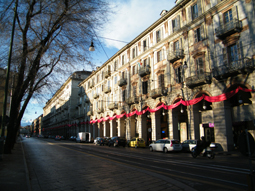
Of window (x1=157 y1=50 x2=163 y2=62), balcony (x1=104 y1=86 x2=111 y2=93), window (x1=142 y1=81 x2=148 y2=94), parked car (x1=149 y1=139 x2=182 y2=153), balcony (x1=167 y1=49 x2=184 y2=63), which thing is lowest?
parked car (x1=149 y1=139 x2=182 y2=153)

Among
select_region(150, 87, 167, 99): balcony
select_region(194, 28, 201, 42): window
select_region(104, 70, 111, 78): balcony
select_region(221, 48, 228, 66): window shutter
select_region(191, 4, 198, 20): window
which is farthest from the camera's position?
select_region(104, 70, 111, 78): balcony

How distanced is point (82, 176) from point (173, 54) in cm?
2210

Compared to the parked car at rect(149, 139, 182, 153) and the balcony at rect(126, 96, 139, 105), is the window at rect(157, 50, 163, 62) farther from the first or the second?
the parked car at rect(149, 139, 182, 153)

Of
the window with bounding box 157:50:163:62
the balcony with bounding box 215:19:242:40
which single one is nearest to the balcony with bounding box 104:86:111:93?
the window with bounding box 157:50:163:62

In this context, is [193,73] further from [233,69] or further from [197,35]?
[233,69]

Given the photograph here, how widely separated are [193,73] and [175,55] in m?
3.82

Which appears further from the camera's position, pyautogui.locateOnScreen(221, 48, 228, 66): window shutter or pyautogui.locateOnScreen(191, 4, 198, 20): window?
pyautogui.locateOnScreen(191, 4, 198, 20): window

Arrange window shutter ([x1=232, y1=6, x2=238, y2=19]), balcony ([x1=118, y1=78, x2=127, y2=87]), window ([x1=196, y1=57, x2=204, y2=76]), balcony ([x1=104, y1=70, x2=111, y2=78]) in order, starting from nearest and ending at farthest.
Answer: window shutter ([x1=232, y1=6, x2=238, y2=19]), window ([x1=196, y1=57, x2=204, y2=76]), balcony ([x1=118, y1=78, x2=127, y2=87]), balcony ([x1=104, y1=70, x2=111, y2=78])

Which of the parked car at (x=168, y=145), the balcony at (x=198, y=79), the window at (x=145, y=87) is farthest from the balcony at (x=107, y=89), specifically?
the parked car at (x=168, y=145)

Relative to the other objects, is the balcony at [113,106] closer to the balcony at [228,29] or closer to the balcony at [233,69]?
the balcony at [233,69]

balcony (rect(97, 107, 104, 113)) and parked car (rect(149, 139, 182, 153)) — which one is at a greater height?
balcony (rect(97, 107, 104, 113))

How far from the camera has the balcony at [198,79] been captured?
70.7ft

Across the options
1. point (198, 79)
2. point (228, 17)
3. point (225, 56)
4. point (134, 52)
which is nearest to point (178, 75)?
point (198, 79)

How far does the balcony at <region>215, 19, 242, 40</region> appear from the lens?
1905 centimetres
